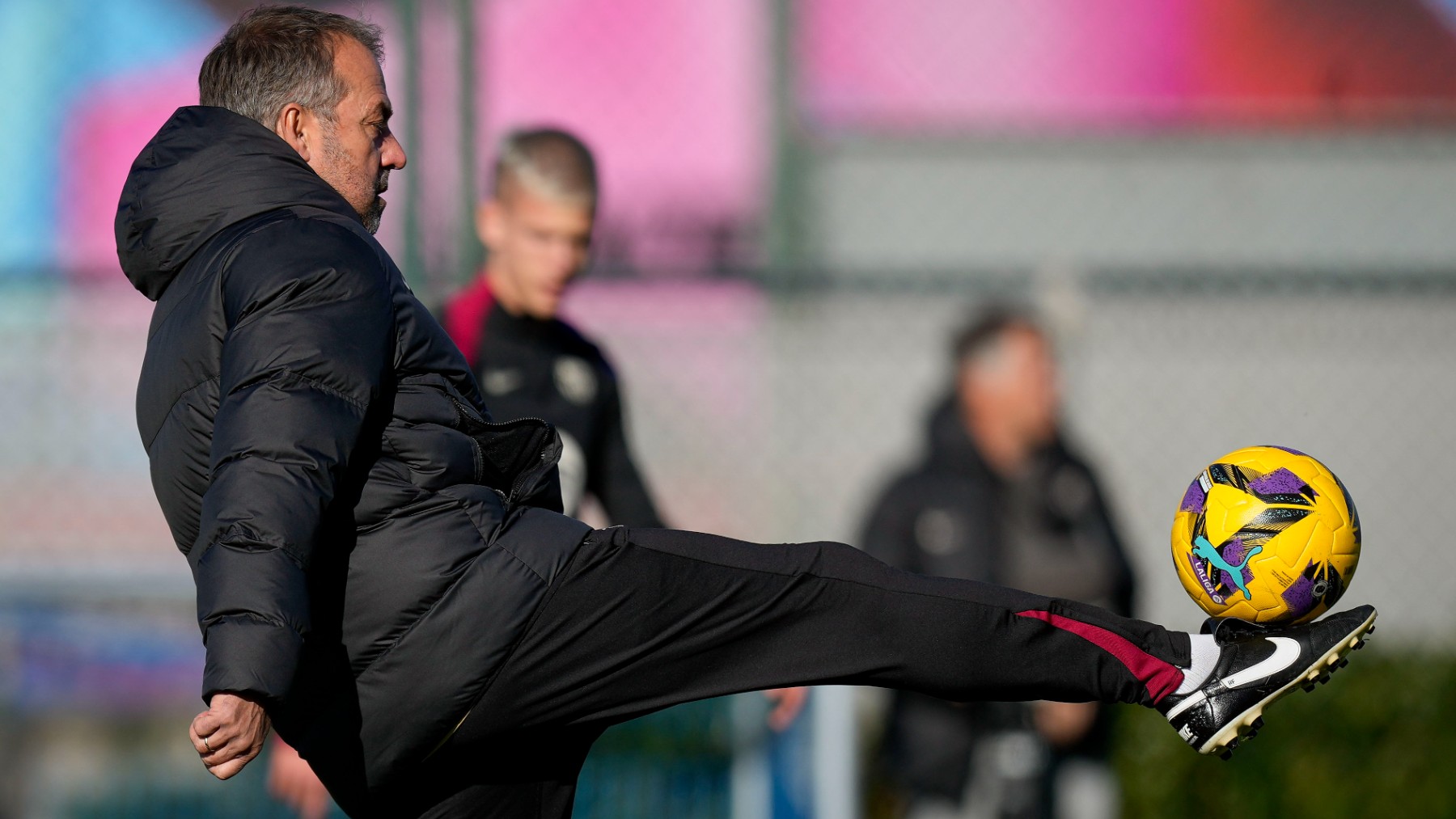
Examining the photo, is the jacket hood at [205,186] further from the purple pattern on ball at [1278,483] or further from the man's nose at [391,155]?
the purple pattern on ball at [1278,483]

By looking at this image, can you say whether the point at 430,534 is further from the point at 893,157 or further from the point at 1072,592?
the point at 893,157

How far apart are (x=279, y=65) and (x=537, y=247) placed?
1.57 meters

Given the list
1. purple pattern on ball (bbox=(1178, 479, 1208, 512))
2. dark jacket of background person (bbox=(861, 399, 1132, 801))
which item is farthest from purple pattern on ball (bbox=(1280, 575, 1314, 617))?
dark jacket of background person (bbox=(861, 399, 1132, 801))

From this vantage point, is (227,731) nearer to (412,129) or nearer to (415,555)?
(415,555)

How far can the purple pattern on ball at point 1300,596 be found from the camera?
3049mm

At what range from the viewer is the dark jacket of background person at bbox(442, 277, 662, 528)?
437cm

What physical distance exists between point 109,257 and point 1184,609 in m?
5.64

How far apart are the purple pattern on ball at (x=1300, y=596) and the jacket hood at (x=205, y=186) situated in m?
1.85

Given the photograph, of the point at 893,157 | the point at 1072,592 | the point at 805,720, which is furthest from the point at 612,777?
the point at 893,157

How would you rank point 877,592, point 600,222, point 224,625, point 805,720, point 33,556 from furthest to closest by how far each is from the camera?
point 600,222 < point 33,556 < point 805,720 < point 877,592 < point 224,625

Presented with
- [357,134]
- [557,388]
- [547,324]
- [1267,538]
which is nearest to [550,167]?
[547,324]

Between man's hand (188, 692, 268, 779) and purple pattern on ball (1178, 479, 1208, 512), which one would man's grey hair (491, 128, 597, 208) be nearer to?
purple pattern on ball (1178, 479, 1208, 512)

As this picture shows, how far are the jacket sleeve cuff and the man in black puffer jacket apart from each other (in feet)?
0.19

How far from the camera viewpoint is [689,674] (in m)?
2.82
